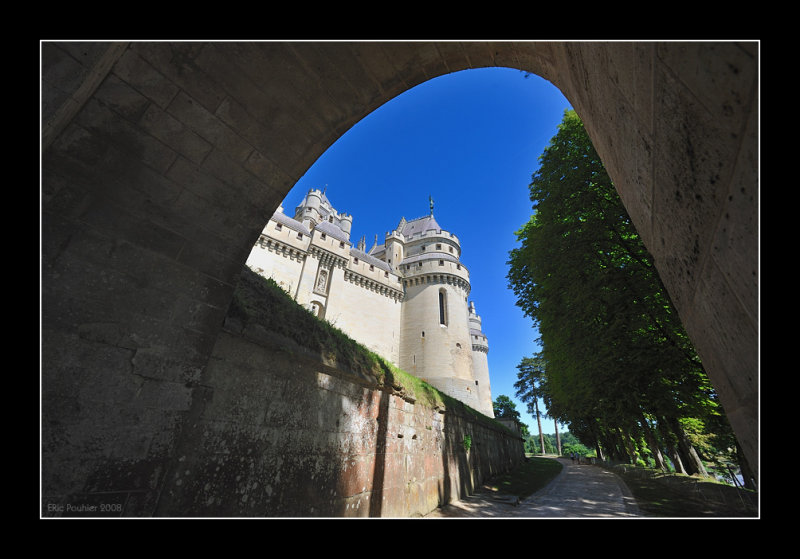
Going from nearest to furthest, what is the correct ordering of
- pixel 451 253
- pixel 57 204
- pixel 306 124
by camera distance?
pixel 57 204
pixel 306 124
pixel 451 253

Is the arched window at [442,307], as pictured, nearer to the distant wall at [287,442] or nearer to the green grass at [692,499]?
the green grass at [692,499]

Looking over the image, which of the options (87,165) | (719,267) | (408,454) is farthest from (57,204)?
(408,454)

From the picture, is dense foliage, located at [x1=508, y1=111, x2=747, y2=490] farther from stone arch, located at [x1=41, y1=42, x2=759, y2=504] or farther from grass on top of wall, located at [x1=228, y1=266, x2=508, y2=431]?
stone arch, located at [x1=41, y1=42, x2=759, y2=504]

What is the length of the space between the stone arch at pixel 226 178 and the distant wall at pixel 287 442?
615 millimetres

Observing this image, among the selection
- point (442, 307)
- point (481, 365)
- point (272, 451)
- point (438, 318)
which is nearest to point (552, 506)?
point (272, 451)

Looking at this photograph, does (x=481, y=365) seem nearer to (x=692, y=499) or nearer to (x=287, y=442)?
(x=692, y=499)

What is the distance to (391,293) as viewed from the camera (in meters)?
29.7

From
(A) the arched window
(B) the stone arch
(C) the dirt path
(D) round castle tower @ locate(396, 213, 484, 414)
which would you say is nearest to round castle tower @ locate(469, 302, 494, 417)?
(D) round castle tower @ locate(396, 213, 484, 414)

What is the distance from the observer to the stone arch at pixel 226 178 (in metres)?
1.18

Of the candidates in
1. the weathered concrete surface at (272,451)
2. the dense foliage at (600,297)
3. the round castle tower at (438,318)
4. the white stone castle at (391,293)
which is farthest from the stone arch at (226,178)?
the round castle tower at (438,318)

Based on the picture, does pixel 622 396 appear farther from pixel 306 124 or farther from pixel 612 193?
pixel 306 124

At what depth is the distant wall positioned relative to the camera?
3598 millimetres

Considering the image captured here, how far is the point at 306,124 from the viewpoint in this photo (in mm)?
3756

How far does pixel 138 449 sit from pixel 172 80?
3.31m
